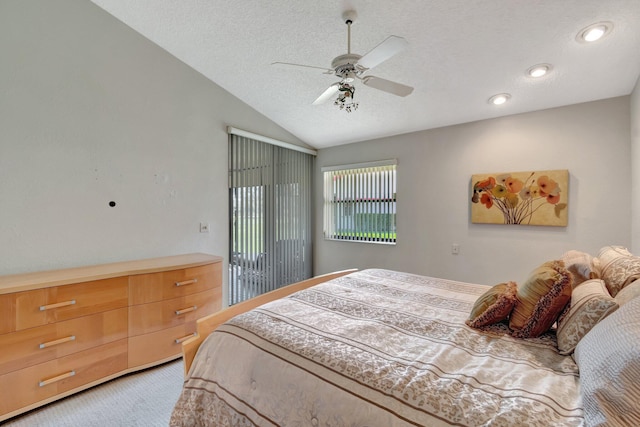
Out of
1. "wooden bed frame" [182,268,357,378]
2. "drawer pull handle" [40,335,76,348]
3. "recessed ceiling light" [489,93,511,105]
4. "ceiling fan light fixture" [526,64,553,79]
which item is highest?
"ceiling fan light fixture" [526,64,553,79]

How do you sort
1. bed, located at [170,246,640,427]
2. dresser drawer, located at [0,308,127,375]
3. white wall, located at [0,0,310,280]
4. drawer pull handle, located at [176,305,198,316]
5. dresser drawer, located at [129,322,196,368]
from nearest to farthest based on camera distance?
bed, located at [170,246,640,427]
dresser drawer, located at [0,308,127,375]
white wall, located at [0,0,310,280]
dresser drawer, located at [129,322,196,368]
drawer pull handle, located at [176,305,198,316]

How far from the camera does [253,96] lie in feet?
11.3

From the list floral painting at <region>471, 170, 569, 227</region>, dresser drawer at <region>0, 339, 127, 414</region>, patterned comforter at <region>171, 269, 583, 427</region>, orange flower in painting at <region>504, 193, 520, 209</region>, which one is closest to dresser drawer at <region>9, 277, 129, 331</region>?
dresser drawer at <region>0, 339, 127, 414</region>

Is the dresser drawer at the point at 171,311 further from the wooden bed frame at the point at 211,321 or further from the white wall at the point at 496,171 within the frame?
the white wall at the point at 496,171

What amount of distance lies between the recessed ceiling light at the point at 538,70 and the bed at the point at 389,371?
2060 mm

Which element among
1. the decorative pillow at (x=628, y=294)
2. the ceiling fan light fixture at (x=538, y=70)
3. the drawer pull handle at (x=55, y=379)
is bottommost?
the drawer pull handle at (x=55, y=379)

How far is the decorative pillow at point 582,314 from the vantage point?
1.11m

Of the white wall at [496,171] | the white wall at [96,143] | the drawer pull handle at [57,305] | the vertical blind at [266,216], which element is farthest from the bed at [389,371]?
the vertical blind at [266,216]

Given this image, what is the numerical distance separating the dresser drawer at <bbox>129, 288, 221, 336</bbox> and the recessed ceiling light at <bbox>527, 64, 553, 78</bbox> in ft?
11.2

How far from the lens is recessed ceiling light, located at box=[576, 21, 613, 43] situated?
187 cm

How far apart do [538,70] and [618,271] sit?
1808 millimetres

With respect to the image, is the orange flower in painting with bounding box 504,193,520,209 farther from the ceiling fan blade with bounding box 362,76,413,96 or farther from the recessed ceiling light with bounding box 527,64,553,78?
the ceiling fan blade with bounding box 362,76,413,96

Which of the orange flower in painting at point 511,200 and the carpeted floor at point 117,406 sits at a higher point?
the orange flower in painting at point 511,200

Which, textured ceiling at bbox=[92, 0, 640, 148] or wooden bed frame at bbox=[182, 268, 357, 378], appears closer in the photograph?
wooden bed frame at bbox=[182, 268, 357, 378]
